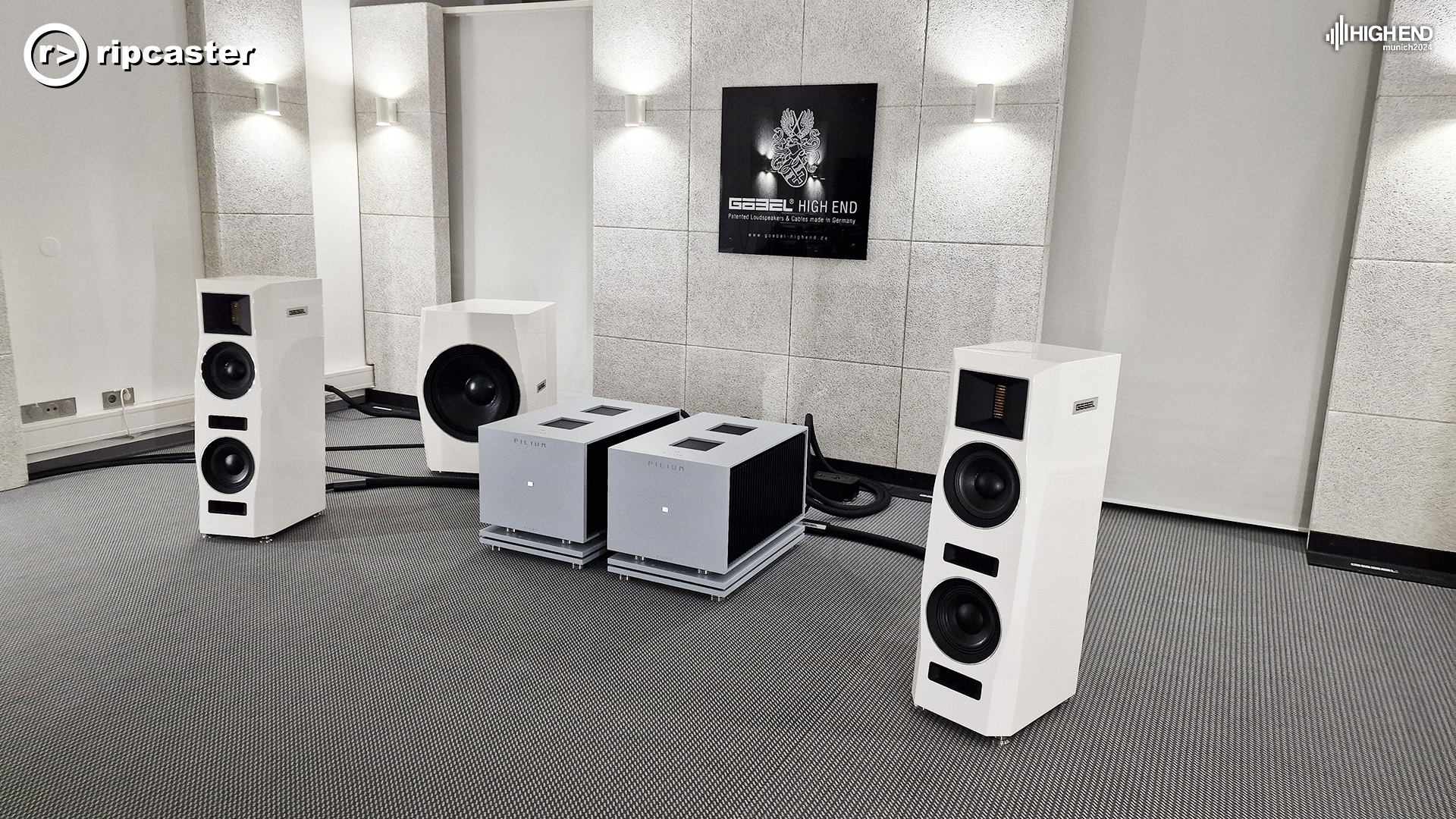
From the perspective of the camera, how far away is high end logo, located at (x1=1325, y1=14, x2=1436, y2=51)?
343cm

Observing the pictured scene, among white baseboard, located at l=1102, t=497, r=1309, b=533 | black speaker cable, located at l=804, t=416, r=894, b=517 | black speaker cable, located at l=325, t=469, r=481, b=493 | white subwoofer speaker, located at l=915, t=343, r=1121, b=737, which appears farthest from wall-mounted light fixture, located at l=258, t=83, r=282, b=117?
white baseboard, located at l=1102, t=497, r=1309, b=533

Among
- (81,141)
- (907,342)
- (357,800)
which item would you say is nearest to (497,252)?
(81,141)

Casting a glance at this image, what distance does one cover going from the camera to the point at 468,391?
14.7 ft

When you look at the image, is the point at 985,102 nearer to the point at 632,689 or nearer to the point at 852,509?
the point at 852,509

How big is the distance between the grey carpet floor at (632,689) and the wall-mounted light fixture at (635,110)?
2.29m

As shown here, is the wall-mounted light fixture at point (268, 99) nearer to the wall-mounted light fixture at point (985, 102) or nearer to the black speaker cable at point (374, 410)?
the black speaker cable at point (374, 410)

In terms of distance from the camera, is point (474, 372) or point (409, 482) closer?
point (409, 482)

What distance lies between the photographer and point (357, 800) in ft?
6.79

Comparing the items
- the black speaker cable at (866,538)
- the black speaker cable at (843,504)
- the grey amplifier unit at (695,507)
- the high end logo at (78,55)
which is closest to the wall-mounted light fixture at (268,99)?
the high end logo at (78,55)

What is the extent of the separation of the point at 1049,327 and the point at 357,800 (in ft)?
11.5

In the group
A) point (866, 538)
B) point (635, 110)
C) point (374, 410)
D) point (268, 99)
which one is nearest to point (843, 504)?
point (866, 538)

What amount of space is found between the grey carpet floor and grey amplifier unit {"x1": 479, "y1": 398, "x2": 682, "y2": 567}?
0.09m

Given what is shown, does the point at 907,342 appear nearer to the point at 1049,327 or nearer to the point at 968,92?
the point at 1049,327

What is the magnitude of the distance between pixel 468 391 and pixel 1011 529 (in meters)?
2.95
